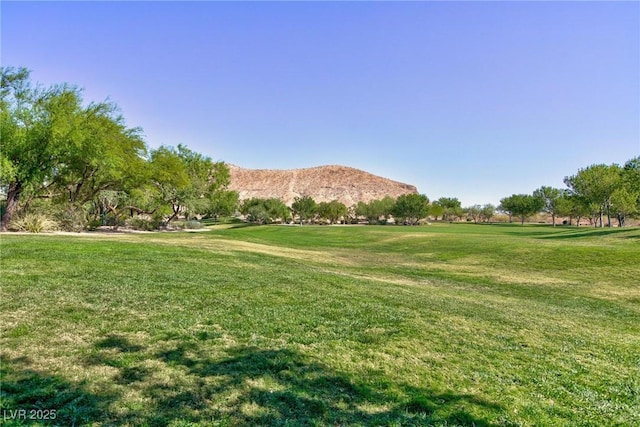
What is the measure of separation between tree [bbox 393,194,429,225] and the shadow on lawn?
9481 centimetres

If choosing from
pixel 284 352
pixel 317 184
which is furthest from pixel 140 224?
pixel 317 184

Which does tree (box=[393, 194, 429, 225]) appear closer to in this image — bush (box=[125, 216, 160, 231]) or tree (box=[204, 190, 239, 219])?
tree (box=[204, 190, 239, 219])

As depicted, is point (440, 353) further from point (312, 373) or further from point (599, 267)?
point (599, 267)

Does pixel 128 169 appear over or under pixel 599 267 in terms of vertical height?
over

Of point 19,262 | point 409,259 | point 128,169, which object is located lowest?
point 409,259

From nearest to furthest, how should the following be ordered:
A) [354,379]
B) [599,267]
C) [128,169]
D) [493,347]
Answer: [354,379]
[493,347]
[599,267]
[128,169]

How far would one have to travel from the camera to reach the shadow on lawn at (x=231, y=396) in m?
3.54

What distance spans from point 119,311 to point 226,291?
2.77 meters

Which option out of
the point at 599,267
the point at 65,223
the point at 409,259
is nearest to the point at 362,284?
the point at 409,259

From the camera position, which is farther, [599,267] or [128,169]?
[128,169]

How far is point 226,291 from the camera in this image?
9.00m

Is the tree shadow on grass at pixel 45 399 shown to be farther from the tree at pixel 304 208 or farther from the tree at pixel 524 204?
the tree at pixel 524 204

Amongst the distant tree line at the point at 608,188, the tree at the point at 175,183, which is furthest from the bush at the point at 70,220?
the distant tree line at the point at 608,188

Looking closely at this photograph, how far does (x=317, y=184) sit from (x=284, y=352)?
157130 millimetres
